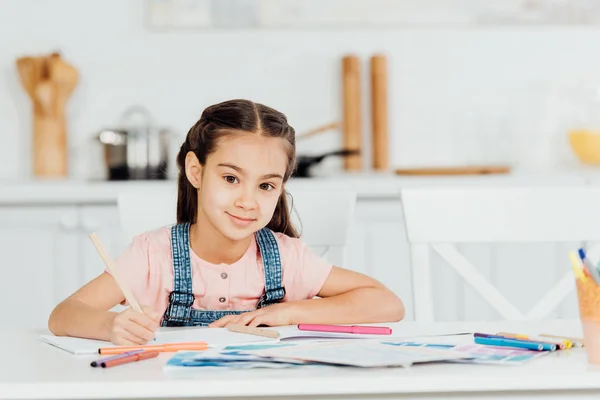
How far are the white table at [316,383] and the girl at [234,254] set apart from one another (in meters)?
0.44

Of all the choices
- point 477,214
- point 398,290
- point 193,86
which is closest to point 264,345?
point 477,214

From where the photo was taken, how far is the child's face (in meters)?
1.42

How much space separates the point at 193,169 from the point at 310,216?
314 millimetres

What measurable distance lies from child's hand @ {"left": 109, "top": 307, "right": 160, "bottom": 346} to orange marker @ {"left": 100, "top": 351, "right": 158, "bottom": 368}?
0.29 feet

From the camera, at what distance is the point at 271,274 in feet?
5.08

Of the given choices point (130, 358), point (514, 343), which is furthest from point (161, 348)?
point (514, 343)

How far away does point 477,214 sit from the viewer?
163cm

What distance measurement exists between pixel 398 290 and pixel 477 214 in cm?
109

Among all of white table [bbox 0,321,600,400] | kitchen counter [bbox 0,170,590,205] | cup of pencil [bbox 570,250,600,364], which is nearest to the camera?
white table [bbox 0,321,600,400]

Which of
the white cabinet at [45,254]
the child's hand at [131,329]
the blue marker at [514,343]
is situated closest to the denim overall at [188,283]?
the child's hand at [131,329]

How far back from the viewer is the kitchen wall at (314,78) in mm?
3146

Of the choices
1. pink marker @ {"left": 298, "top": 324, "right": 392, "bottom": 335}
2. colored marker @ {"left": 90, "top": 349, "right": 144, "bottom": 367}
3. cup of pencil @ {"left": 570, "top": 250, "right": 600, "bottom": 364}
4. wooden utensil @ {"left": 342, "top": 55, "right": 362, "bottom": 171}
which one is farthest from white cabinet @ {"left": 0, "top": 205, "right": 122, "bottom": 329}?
cup of pencil @ {"left": 570, "top": 250, "right": 600, "bottom": 364}

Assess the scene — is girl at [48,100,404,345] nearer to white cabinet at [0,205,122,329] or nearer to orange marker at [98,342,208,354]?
orange marker at [98,342,208,354]

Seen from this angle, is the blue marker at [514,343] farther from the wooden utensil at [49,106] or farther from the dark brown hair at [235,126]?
the wooden utensil at [49,106]
